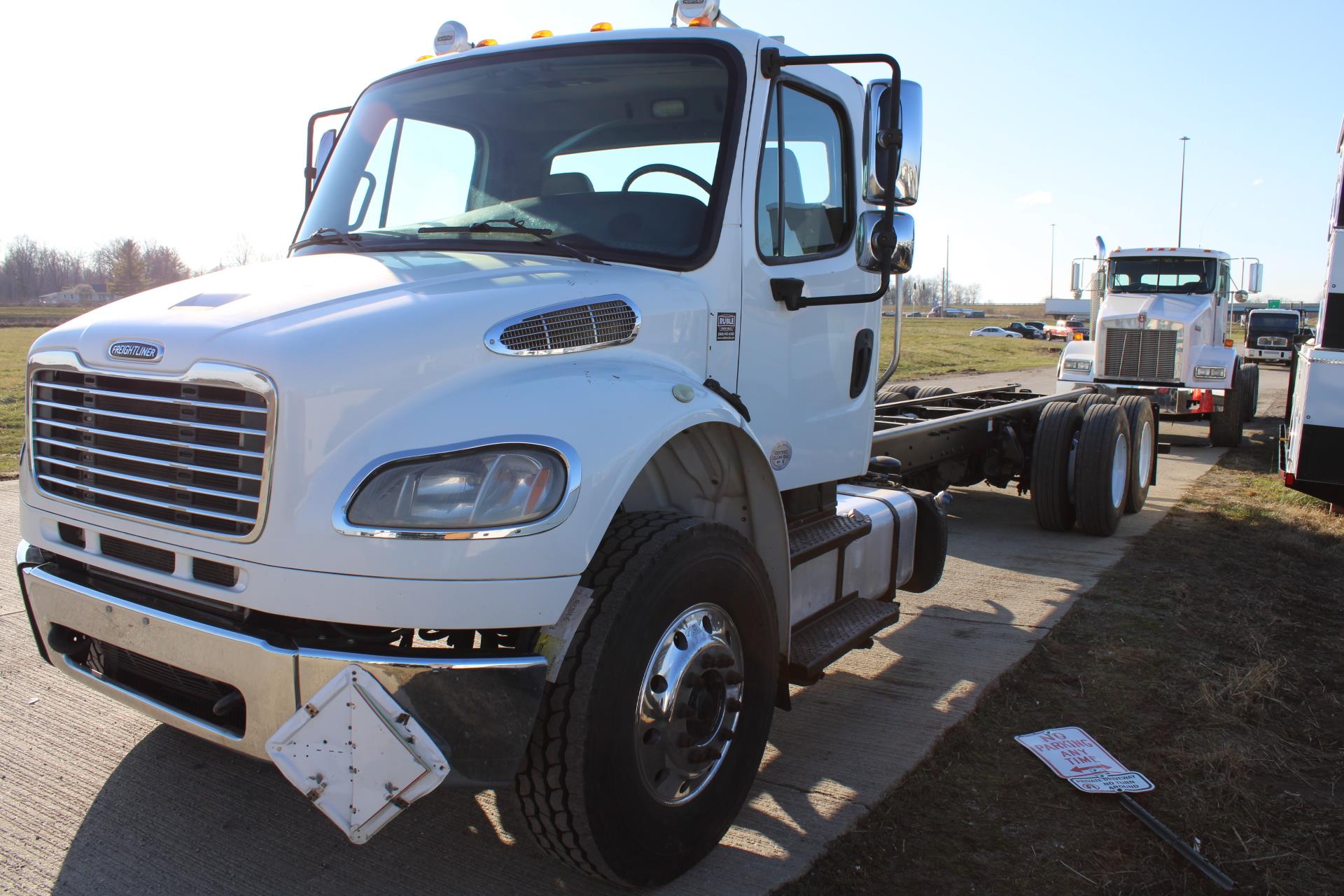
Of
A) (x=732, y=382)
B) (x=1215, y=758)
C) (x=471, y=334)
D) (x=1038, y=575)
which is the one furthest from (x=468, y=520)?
(x=1038, y=575)

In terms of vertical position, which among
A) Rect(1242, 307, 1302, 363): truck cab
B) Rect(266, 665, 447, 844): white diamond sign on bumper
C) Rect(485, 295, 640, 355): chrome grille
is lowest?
Rect(1242, 307, 1302, 363): truck cab

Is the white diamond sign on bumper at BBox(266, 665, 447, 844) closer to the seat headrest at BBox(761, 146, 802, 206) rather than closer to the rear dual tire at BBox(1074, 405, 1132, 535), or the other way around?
the seat headrest at BBox(761, 146, 802, 206)

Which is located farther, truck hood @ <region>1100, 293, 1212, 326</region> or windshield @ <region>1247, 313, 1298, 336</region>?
windshield @ <region>1247, 313, 1298, 336</region>

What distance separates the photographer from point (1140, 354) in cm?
1466

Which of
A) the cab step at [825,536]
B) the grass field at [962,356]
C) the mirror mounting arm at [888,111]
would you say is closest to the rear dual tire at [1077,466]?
the cab step at [825,536]

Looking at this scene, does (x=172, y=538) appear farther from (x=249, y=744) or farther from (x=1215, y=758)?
(x=1215, y=758)

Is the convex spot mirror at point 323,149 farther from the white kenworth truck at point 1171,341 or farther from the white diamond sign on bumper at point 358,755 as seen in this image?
the white kenworth truck at point 1171,341

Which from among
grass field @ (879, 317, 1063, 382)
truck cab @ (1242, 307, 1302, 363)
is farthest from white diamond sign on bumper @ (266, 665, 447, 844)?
truck cab @ (1242, 307, 1302, 363)

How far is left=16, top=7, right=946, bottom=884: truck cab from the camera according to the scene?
7.55 feet

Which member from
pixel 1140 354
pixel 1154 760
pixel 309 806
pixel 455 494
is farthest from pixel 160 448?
pixel 1140 354

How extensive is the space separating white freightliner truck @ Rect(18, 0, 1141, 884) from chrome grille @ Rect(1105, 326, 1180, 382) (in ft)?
39.7

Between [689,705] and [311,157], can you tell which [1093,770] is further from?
[311,157]

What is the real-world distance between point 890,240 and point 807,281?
33cm

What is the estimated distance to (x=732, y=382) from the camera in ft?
11.1
